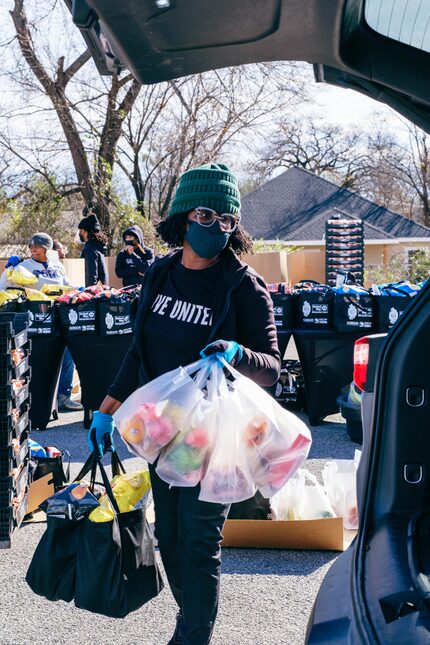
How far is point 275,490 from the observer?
2.84 metres

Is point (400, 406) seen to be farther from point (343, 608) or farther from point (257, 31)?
point (257, 31)

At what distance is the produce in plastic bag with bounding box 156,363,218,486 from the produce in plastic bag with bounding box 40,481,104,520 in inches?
18.7

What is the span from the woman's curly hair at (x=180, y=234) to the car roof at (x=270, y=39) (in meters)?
0.72

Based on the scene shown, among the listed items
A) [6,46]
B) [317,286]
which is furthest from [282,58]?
[6,46]

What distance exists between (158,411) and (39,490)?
8.39ft

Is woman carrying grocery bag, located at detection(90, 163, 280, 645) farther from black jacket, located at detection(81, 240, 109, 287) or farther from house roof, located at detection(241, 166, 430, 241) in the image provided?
house roof, located at detection(241, 166, 430, 241)

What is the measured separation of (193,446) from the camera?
9.01 ft

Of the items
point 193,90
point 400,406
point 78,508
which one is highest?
point 193,90

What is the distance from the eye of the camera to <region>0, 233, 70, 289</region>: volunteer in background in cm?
810

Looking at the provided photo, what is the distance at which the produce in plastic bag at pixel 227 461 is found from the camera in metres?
2.71

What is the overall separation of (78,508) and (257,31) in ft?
6.46

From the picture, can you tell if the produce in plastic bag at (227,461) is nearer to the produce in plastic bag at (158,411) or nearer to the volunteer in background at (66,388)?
the produce in plastic bag at (158,411)

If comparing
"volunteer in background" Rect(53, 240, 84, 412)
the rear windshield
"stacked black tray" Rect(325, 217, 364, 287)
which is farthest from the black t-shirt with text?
"stacked black tray" Rect(325, 217, 364, 287)

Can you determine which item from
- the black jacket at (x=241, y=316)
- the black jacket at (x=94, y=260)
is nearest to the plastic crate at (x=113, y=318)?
the black jacket at (x=94, y=260)
